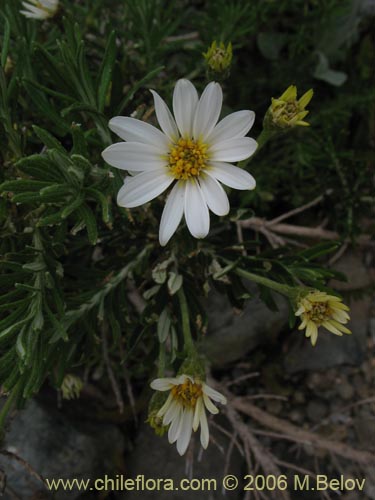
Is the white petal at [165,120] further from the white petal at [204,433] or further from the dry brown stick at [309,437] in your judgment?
the dry brown stick at [309,437]

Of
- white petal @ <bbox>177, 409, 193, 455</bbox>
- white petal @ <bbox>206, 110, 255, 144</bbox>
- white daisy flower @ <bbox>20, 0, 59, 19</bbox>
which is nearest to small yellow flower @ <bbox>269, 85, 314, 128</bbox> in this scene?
white petal @ <bbox>206, 110, 255, 144</bbox>

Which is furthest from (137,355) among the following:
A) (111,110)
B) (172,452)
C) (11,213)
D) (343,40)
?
(343,40)

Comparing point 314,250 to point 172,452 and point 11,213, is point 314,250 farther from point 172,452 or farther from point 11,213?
point 172,452

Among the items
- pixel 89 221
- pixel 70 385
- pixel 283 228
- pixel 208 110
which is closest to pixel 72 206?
pixel 89 221

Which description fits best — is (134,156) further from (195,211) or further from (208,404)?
(208,404)

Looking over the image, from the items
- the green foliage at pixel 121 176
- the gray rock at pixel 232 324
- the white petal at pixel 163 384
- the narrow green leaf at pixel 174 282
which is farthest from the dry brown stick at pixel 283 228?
the white petal at pixel 163 384

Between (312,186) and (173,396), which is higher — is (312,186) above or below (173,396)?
above
